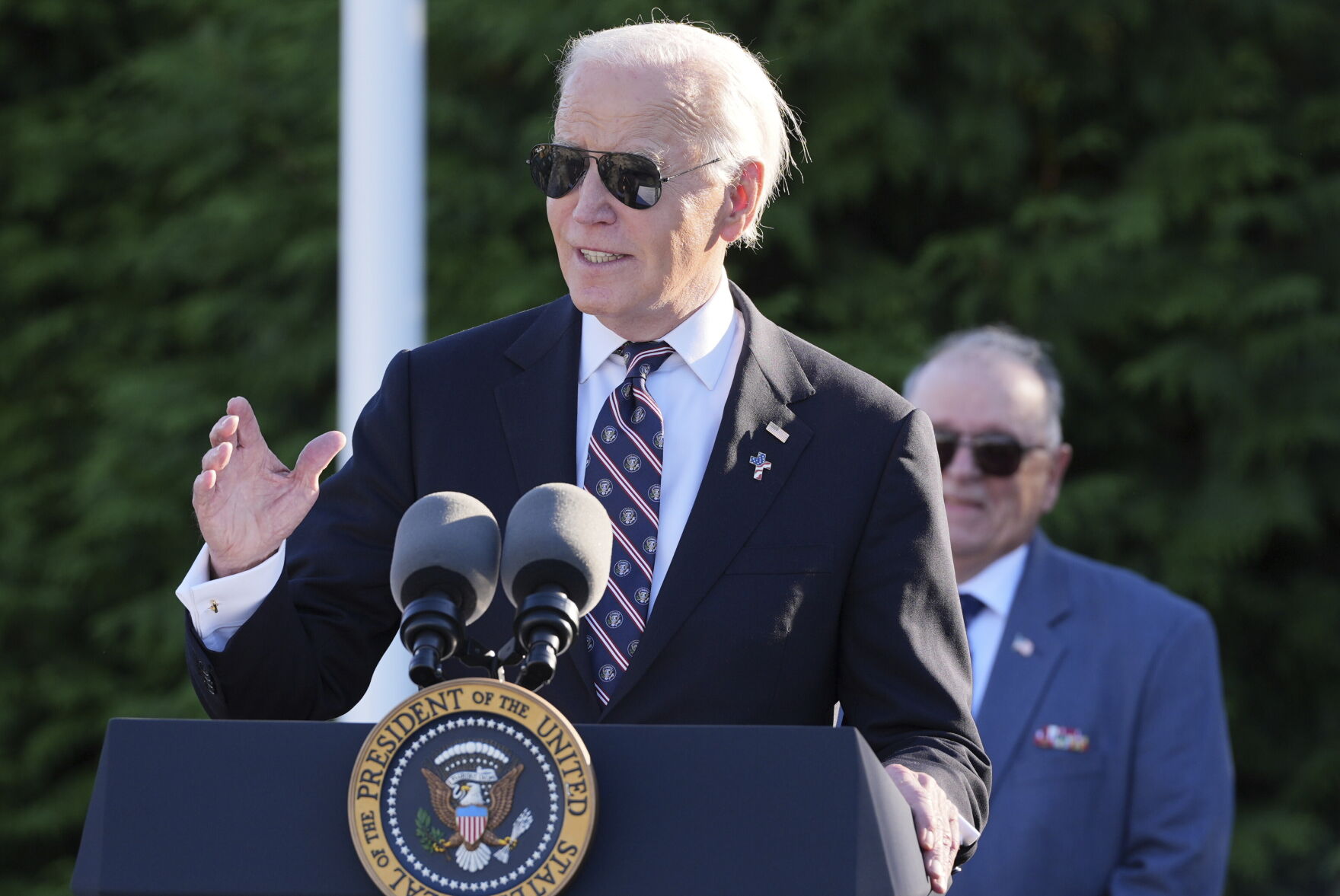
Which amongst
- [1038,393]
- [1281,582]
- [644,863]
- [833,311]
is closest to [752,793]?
[644,863]

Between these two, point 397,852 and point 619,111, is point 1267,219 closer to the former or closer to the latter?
point 619,111

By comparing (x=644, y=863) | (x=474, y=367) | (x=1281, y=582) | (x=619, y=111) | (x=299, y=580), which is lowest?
(x=1281, y=582)

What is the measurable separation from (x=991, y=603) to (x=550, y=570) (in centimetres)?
264

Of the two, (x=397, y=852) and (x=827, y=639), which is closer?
(x=397, y=852)

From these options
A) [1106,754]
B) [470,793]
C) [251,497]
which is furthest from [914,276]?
[470,793]

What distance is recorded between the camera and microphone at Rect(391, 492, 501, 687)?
1.51 meters

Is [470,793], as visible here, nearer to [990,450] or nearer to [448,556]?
[448,556]

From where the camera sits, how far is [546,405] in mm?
2182

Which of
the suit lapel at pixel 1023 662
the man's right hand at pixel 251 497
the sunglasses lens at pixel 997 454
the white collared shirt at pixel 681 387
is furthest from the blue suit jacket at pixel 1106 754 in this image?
the man's right hand at pixel 251 497

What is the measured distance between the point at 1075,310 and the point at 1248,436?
74cm

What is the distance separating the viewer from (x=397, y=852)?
1.45m

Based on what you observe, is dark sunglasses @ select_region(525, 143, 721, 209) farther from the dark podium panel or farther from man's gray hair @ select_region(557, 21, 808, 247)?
the dark podium panel

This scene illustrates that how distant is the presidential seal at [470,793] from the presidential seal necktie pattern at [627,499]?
59 cm

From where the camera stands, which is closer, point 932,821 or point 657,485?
point 932,821
